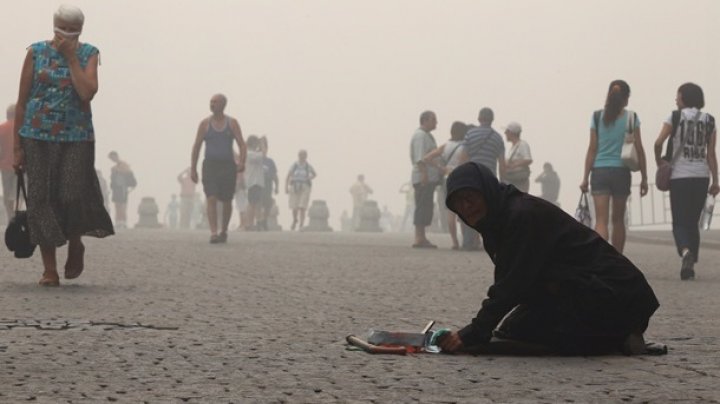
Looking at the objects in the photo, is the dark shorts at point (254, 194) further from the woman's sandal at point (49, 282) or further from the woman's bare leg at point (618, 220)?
the woman's sandal at point (49, 282)

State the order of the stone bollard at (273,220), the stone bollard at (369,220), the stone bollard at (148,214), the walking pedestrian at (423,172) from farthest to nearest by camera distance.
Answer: the stone bollard at (148,214), the stone bollard at (369,220), the stone bollard at (273,220), the walking pedestrian at (423,172)

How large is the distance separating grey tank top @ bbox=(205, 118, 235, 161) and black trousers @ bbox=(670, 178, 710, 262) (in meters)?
8.24

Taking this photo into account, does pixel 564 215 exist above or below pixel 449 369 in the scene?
above

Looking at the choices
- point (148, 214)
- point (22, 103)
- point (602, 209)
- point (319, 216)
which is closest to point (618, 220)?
point (602, 209)

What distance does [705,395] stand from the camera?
5.93 m

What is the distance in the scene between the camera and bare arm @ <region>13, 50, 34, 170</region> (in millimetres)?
11523

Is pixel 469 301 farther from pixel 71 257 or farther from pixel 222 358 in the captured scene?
pixel 222 358

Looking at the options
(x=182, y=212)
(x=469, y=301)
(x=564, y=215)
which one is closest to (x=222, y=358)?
(x=564, y=215)

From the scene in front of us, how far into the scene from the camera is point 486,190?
22.9 feet

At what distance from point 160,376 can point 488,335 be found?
1503mm

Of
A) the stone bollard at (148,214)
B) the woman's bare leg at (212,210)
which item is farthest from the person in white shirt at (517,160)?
the stone bollard at (148,214)

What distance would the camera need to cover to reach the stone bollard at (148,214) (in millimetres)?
48500

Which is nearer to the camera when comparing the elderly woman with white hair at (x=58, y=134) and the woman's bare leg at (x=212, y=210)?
the elderly woman with white hair at (x=58, y=134)

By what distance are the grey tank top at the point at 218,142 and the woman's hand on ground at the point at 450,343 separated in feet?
47.9
